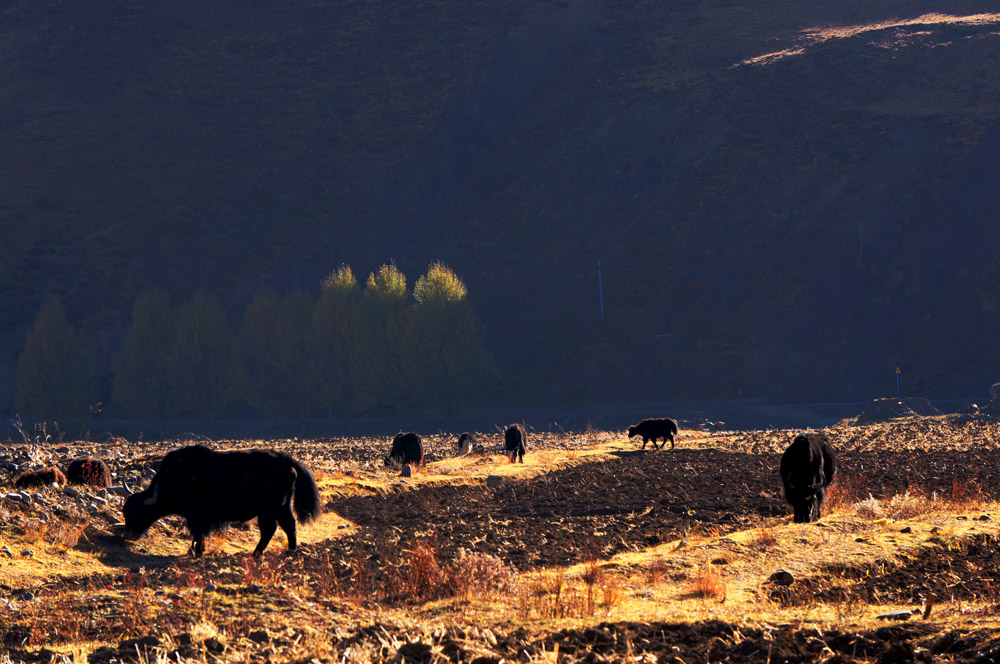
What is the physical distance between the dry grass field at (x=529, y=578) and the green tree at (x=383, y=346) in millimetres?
46283

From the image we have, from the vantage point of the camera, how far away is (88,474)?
20.5 metres

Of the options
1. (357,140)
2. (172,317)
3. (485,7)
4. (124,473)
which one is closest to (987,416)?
(124,473)

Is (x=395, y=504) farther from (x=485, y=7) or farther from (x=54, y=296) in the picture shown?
(x=485, y=7)

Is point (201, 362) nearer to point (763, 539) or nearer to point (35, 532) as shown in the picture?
point (35, 532)

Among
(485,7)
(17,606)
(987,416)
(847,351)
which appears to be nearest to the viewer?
(17,606)

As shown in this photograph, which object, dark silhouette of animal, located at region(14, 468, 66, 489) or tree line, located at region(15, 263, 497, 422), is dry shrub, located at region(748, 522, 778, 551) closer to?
dark silhouette of animal, located at region(14, 468, 66, 489)

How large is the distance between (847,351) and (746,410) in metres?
11.0

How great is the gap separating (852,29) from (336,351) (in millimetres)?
74043

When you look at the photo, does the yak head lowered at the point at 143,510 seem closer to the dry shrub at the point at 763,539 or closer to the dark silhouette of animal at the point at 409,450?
the dry shrub at the point at 763,539

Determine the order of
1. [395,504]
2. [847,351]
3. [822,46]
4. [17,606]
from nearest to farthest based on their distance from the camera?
[17,606] → [395,504] → [847,351] → [822,46]

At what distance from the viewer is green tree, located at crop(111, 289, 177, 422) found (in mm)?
74000

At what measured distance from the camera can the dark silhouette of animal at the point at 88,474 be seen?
2045cm

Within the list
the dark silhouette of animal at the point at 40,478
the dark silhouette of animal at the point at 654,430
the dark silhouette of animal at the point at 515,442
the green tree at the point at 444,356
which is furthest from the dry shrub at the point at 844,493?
the green tree at the point at 444,356

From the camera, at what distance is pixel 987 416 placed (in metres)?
52.9
